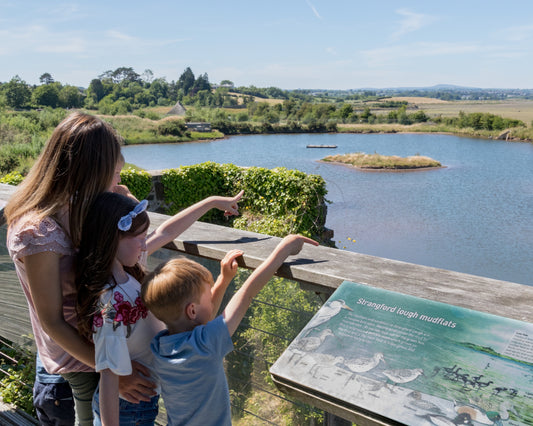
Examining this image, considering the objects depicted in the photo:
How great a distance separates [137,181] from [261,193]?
A: 2265mm

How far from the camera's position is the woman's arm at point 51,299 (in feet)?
3.17

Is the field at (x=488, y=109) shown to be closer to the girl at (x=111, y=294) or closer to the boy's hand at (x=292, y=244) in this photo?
the boy's hand at (x=292, y=244)

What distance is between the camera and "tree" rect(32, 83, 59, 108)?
2076 inches

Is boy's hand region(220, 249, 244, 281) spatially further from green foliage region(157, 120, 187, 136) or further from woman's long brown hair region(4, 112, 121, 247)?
green foliage region(157, 120, 187, 136)

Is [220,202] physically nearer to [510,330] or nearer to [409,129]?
[510,330]

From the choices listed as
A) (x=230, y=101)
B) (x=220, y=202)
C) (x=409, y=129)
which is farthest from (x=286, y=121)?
(x=220, y=202)

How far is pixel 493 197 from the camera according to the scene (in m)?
21.8

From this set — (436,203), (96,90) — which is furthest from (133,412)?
(96,90)

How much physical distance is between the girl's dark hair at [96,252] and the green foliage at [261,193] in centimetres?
637

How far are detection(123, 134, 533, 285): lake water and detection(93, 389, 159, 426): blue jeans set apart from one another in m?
7.67

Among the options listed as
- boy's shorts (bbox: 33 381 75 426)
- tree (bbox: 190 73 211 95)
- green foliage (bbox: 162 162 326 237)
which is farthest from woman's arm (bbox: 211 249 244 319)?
tree (bbox: 190 73 211 95)

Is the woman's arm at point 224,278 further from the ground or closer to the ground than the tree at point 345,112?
further from the ground

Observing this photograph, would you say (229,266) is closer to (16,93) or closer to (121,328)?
(121,328)

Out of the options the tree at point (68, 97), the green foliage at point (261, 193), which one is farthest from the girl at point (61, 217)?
the tree at point (68, 97)
